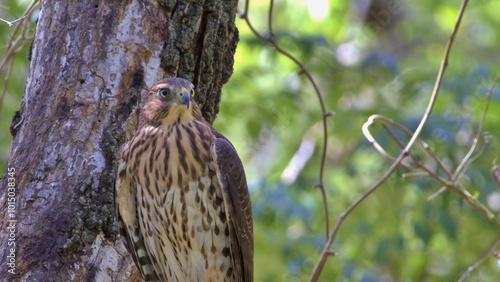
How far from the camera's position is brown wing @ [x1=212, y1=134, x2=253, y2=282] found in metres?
4.07

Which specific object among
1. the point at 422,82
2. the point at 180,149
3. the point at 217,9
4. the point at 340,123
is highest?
the point at 422,82

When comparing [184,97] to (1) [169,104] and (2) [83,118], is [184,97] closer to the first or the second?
(1) [169,104]

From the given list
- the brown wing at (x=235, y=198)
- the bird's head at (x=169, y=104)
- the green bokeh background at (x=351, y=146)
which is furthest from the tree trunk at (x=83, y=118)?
the green bokeh background at (x=351, y=146)

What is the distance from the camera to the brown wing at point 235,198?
4066 mm

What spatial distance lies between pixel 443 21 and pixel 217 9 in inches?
374

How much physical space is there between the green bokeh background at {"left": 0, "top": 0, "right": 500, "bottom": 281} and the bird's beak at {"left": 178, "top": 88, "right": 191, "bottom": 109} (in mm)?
3088

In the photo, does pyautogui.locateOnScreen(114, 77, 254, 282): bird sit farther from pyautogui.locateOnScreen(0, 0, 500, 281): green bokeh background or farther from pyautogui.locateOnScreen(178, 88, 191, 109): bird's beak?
pyautogui.locateOnScreen(0, 0, 500, 281): green bokeh background

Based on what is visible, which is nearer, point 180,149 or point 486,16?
point 180,149

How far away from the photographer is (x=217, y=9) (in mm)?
4367

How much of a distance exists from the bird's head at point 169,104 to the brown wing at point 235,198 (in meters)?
0.23

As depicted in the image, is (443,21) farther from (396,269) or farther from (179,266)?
(179,266)

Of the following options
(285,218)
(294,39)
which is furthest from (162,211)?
(294,39)

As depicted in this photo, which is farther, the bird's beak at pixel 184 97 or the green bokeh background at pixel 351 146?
the green bokeh background at pixel 351 146

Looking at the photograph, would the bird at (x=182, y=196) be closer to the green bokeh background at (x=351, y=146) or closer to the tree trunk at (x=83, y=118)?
the tree trunk at (x=83, y=118)
